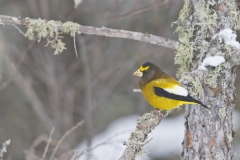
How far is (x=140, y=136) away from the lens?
8.40ft

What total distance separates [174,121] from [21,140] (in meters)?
2.78

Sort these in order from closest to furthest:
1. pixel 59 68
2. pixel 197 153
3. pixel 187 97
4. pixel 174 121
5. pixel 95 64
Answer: pixel 187 97, pixel 197 153, pixel 59 68, pixel 95 64, pixel 174 121

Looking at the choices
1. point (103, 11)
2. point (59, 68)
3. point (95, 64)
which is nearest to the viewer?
point (103, 11)

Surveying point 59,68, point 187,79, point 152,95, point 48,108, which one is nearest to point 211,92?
point 187,79

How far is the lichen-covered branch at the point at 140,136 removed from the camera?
2.32 m

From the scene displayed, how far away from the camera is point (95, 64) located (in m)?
6.95

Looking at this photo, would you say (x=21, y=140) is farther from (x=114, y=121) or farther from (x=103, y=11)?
(x=103, y=11)

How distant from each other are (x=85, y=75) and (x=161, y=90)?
9.59ft

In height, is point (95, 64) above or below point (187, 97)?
above

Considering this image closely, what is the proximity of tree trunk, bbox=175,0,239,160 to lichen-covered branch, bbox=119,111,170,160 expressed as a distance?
33 centimetres

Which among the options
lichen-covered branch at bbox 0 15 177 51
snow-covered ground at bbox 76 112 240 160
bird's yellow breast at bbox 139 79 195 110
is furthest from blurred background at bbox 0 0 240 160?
bird's yellow breast at bbox 139 79 195 110

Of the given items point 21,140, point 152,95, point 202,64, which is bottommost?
point 152,95

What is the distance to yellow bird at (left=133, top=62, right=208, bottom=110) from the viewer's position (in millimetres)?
3035

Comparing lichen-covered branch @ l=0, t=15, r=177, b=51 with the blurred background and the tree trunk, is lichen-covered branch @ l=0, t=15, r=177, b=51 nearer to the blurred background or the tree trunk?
the tree trunk
